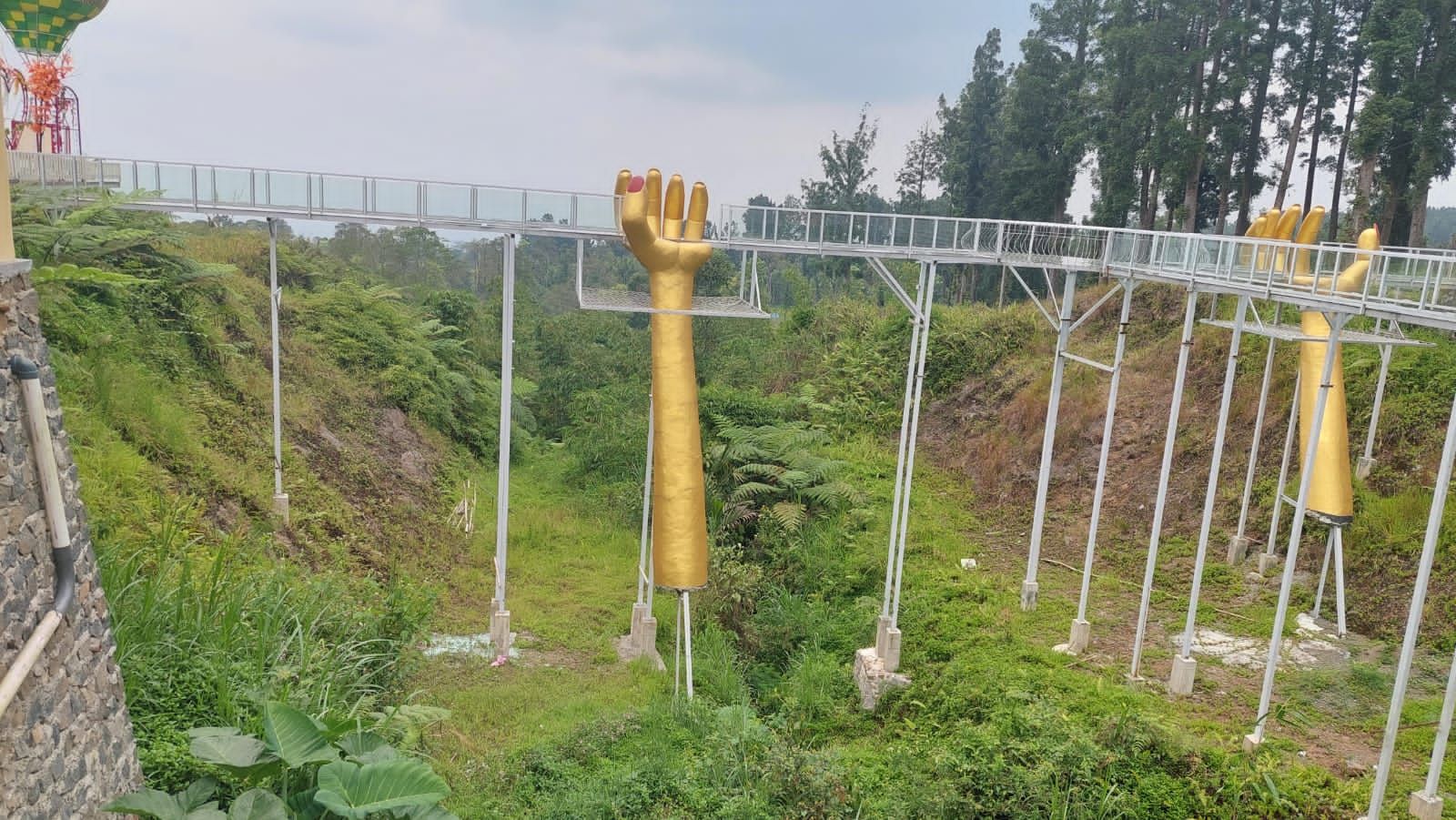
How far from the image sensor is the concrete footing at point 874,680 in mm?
12336

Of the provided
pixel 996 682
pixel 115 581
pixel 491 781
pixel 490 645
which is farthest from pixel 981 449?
pixel 115 581

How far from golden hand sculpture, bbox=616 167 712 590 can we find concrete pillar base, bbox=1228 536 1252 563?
9.41 metres

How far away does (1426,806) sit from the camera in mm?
7863

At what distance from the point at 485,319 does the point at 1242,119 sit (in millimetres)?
25438

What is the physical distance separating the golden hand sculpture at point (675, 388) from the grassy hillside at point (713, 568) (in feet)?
5.46

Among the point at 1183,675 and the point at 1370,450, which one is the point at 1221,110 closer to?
the point at 1370,450

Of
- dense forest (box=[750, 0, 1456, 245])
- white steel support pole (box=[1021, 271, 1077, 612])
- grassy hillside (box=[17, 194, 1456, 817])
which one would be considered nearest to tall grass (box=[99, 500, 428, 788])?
grassy hillside (box=[17, 194, 1456, 817])

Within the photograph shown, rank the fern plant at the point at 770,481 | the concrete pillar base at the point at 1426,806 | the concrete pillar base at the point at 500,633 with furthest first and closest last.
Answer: the fern plant at the point at 770,481, the concrete pillar base at the point at 500,633, the concrete pillar base at the point at 1426,806

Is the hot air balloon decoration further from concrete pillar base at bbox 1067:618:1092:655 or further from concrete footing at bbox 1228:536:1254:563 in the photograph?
concrete footing at bbox 1228:536:1254:563

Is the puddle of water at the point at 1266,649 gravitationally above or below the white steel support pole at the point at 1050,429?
below

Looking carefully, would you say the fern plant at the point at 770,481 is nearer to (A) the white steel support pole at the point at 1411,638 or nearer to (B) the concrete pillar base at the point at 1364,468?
(B) the concrete pillar base at the point at 1364,468

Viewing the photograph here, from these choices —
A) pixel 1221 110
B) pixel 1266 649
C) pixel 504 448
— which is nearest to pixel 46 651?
pixel 504 448

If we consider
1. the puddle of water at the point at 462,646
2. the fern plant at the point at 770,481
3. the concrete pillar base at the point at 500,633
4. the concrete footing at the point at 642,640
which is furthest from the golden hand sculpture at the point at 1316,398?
the puddle of water at the point at 462,646

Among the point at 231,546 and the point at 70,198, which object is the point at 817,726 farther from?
the point at 70,198
